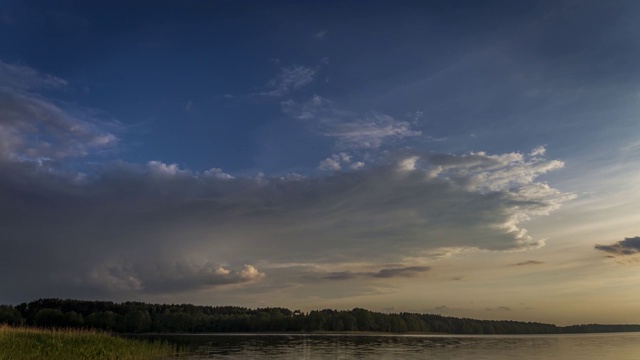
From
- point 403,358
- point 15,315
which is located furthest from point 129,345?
point 15,315

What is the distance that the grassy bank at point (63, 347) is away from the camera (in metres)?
50.5

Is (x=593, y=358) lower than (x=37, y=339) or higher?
lower

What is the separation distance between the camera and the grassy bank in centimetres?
5047

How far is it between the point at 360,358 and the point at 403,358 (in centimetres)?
685

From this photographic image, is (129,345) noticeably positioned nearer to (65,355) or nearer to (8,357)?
(65,355)

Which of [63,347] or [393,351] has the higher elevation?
[63,347]

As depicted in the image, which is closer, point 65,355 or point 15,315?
point 65,355

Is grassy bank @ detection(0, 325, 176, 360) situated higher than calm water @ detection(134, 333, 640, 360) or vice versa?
grassy bank @ detection(0, 325, 176, 360)

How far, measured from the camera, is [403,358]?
75688 millimetres

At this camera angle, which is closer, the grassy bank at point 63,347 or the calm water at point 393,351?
the grassy bank at point 63,347

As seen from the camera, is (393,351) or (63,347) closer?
(63,347)

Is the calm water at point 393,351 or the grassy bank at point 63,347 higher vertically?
the grassy bank at point 63,347

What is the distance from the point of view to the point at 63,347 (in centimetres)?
5544

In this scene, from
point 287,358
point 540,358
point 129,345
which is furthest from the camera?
point 540,358
